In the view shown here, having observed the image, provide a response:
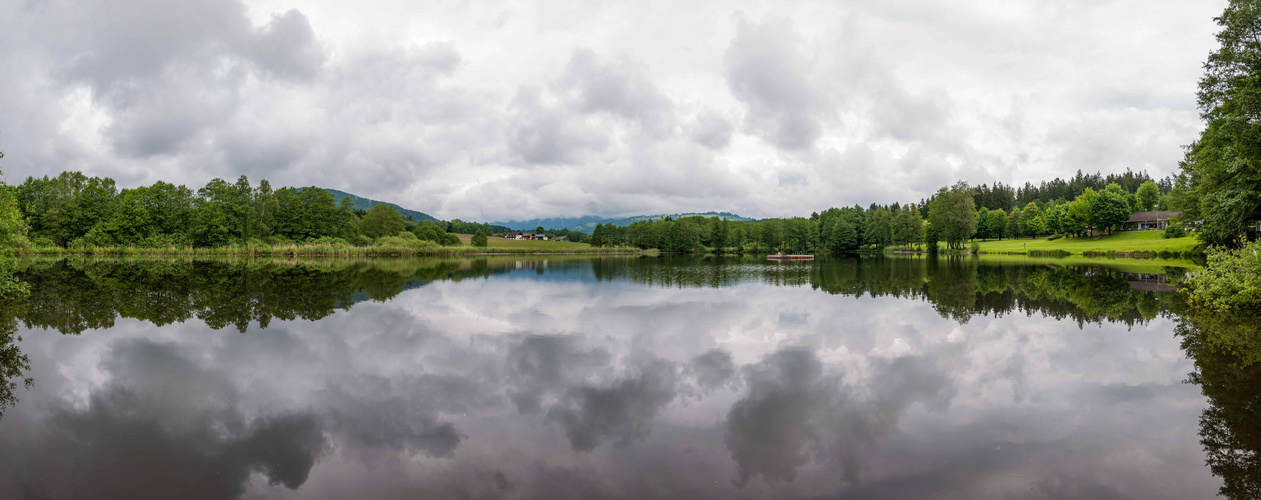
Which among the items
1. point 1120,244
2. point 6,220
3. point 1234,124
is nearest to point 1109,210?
point 1120,244

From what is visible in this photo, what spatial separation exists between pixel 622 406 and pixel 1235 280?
20.1 metres

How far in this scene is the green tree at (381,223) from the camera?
88.3 meters

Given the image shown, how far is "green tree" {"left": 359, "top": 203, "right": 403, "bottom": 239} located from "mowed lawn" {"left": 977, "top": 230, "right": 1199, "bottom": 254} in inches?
3833

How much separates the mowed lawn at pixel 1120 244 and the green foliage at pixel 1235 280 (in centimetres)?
4649

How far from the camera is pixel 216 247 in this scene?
6575 centimetres

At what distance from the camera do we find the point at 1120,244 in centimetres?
7212

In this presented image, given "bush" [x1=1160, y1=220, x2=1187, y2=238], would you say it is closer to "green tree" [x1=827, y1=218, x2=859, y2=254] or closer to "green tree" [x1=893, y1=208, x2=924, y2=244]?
"green tree" [x1=893, y1=208, x2=924, y2=244]

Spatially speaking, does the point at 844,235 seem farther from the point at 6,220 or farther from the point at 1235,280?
the point at 6,220

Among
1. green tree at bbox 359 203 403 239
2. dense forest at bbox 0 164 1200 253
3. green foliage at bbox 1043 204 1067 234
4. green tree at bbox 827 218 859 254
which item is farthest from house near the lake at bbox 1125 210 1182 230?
green tree at bbox 359 203 403 239

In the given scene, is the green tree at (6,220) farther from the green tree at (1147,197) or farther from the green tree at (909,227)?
the green tree at (1147,197)

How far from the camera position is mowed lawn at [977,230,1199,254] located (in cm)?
5989

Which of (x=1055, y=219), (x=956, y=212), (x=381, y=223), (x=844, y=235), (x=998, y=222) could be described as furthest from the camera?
(x=844, y=235)

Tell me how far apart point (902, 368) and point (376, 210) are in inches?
3734

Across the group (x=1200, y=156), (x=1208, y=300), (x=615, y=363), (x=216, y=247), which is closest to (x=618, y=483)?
(x=615, y=363)
